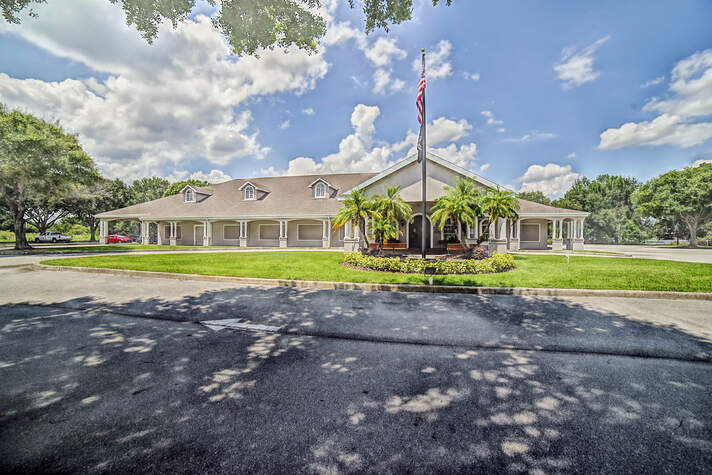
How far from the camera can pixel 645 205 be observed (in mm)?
37469

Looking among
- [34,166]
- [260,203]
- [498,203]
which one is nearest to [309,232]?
[260,203]

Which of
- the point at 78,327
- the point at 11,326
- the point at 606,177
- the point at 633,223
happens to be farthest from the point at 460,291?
Result: the point at 606,177

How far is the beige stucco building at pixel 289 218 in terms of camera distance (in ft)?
68.2

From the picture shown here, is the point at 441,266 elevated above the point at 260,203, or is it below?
below

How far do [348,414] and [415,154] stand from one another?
53.1 feet

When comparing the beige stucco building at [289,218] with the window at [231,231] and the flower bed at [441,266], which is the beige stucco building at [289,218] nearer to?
the window at [231,231]

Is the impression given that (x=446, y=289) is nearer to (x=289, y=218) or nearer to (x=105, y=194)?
(x=289, y=218)

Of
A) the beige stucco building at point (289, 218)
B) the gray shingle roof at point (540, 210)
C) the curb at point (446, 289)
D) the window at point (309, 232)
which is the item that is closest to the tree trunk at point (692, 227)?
the beige stucco building at point (289, 218)

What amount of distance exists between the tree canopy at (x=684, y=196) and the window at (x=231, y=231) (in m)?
50.4

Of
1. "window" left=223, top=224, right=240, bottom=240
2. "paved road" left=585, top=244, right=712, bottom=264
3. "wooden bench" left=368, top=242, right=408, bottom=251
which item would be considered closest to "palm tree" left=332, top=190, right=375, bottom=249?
"wooden bench" left=368, top=242, right=408, bottom=251

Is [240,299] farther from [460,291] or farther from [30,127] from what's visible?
[30,127]

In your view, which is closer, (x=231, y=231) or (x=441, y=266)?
(x=441, y=266)

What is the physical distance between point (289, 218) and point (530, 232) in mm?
22127

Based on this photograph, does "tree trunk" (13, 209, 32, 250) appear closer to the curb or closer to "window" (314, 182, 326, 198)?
the curb
